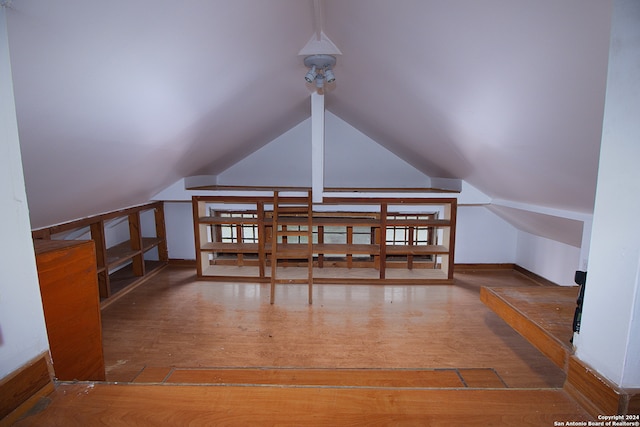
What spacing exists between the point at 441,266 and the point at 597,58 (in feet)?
13.5

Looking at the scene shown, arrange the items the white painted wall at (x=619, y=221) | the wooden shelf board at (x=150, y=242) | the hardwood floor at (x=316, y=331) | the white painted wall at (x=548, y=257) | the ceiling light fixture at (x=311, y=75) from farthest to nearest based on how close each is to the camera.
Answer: the wooden shelf board at (x=150, y=242)
the white painted wall at (x=548, y=257)
the hardwood floor at (x=316, y=331)
the ceiling light fixture at (x=311, y=75)
the white painted wall at (x=619, y=221)

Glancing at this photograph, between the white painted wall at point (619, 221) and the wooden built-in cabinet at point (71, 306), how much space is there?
1779mm

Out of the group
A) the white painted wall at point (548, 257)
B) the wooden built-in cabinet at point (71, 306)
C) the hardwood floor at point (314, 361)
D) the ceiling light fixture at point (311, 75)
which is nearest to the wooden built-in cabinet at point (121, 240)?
the hardwood floor at point (314, 361)

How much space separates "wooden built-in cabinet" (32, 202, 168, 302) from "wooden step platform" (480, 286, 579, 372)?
11.9 feet

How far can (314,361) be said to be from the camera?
8.94 ft

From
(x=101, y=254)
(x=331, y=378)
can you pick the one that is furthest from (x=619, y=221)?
(x=101, y=254)

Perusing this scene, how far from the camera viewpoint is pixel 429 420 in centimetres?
83

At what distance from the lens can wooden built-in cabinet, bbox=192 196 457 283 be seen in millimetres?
4418

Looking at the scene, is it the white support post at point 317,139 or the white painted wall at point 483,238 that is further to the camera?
the white painted wall at point 483,238

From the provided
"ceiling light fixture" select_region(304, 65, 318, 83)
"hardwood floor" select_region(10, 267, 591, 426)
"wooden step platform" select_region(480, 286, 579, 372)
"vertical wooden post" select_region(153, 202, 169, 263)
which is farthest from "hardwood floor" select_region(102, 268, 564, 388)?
"ceiling light fixture" select_region(304, 65, 318, 83)

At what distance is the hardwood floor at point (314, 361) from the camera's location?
33.4 inches

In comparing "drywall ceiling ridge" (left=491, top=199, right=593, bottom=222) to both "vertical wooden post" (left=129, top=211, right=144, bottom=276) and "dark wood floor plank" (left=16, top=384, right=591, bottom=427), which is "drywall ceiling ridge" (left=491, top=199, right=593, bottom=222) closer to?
"dark wood floor plank" (left=16, top=384, right=591, bottom=427)

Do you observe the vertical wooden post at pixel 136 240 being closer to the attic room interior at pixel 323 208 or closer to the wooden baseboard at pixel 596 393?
the attic room interior at pixel 323 208

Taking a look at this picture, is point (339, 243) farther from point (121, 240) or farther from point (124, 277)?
point (121, 240)
